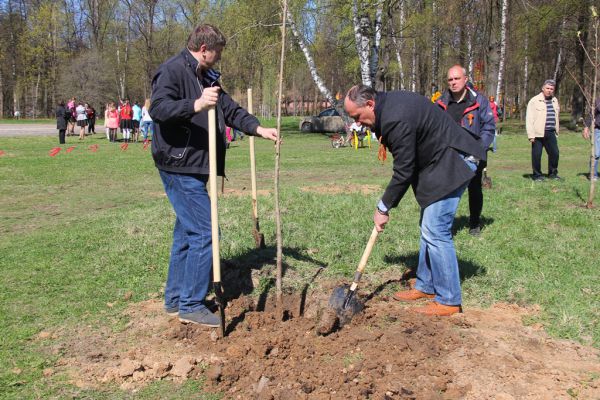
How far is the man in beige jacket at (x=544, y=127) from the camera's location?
11.0 metres

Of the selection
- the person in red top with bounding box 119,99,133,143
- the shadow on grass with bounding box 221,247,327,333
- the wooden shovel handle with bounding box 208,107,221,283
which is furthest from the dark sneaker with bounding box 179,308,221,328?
the person in red top with bounding box 119,99,133,143

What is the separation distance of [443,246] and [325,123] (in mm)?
29478

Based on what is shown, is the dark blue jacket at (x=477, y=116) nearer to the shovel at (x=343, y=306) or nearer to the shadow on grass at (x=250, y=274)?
the shadow on grass at (x=250, y=274)

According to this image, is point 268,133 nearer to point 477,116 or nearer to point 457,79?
point 457,79

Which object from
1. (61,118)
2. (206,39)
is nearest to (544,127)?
(206,39)

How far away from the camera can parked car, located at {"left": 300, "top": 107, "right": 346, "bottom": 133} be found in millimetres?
33000

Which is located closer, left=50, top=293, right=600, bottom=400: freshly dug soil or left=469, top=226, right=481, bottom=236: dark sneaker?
left=50, top=293, right=600, bottom=400: freshly dug soil

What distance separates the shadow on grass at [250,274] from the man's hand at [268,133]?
1.50 metres

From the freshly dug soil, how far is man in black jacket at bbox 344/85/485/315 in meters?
0.37

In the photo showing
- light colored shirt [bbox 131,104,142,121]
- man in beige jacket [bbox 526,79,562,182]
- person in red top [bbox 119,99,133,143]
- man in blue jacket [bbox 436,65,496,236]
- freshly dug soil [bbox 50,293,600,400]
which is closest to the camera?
freshly dug soil [bbox 50,293,600,400]

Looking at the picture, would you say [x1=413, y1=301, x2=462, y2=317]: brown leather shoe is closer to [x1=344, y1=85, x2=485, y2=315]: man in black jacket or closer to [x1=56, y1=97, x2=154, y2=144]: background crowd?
[x1=344, y1=85, x2=485, y2=315]: man in black jacket

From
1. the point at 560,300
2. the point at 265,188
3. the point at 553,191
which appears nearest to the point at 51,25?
the point at 265,188

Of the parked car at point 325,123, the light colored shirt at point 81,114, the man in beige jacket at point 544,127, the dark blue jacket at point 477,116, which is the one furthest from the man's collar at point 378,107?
the parked car at point 325,123

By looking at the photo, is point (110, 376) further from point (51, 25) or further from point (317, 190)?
point (51, 25)
